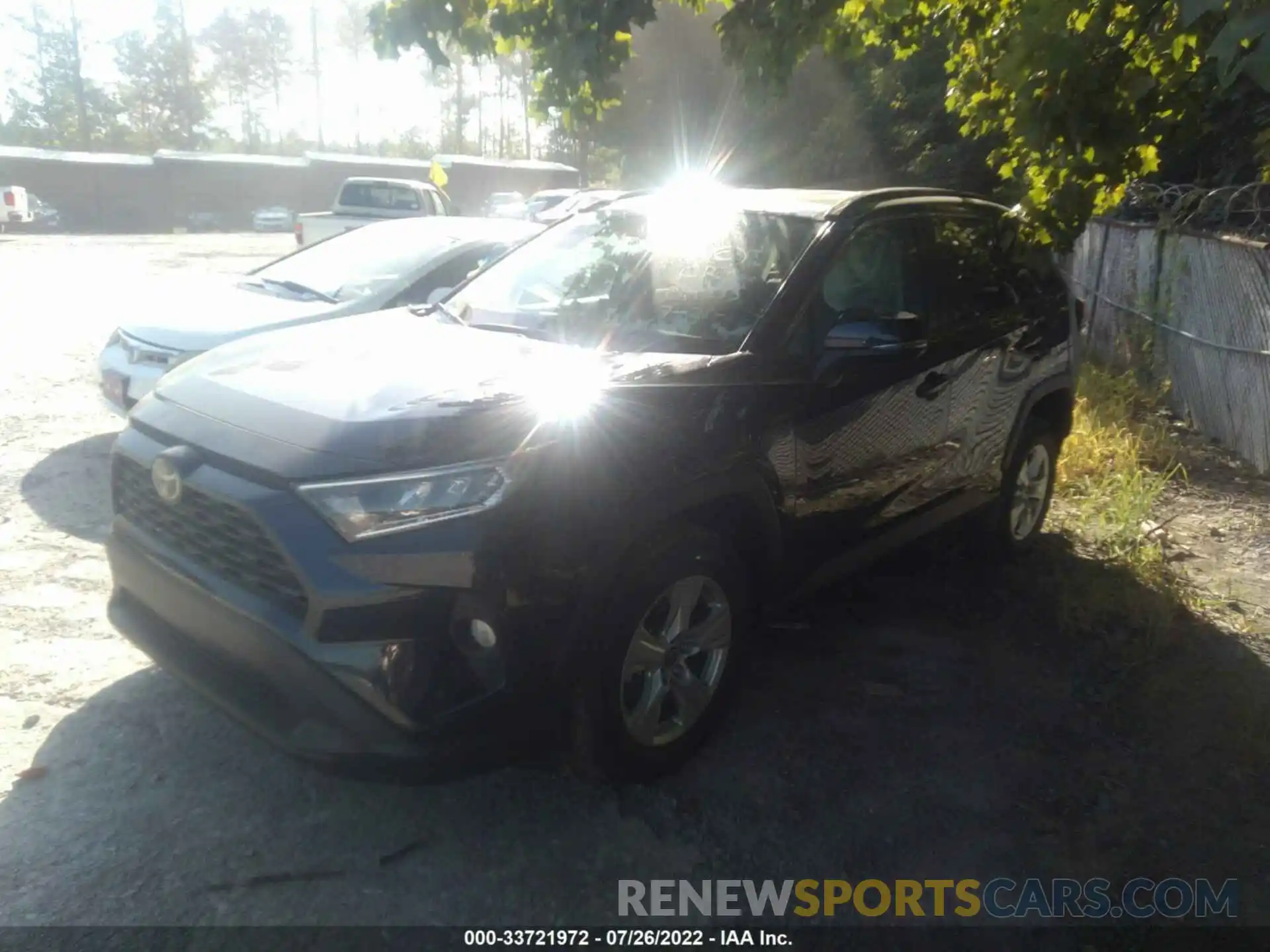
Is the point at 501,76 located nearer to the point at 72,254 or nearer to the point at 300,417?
the point at 72,254

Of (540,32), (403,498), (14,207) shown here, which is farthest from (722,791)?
(14,207)

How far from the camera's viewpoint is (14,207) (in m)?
29.0

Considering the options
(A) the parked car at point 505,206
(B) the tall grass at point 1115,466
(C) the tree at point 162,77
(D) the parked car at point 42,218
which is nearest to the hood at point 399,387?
(B) the tall grass at point 1115,466

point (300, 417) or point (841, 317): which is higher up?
point (841, 317)

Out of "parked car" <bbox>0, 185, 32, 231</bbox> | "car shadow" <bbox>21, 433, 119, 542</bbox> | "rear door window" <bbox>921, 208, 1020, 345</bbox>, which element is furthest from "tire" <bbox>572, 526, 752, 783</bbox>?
"parked car" <bbox>0, 185, 32, 231</bbox>

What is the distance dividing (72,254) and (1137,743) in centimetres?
2234

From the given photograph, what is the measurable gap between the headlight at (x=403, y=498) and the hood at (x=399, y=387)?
5 cm

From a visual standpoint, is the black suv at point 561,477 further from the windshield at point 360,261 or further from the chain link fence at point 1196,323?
the chain link fence at point 1196,323

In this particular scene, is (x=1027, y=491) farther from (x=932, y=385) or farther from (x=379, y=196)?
(x=379, y=196)

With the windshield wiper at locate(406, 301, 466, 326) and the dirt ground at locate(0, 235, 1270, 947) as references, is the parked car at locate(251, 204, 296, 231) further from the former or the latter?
the windshield wiper at locate(406, 301, 466, 326)

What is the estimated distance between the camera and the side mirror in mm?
3605

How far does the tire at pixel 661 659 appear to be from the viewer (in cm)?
302

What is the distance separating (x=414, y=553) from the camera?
2.70m

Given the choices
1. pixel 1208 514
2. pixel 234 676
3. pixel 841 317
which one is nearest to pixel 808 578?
pixel 841 317
